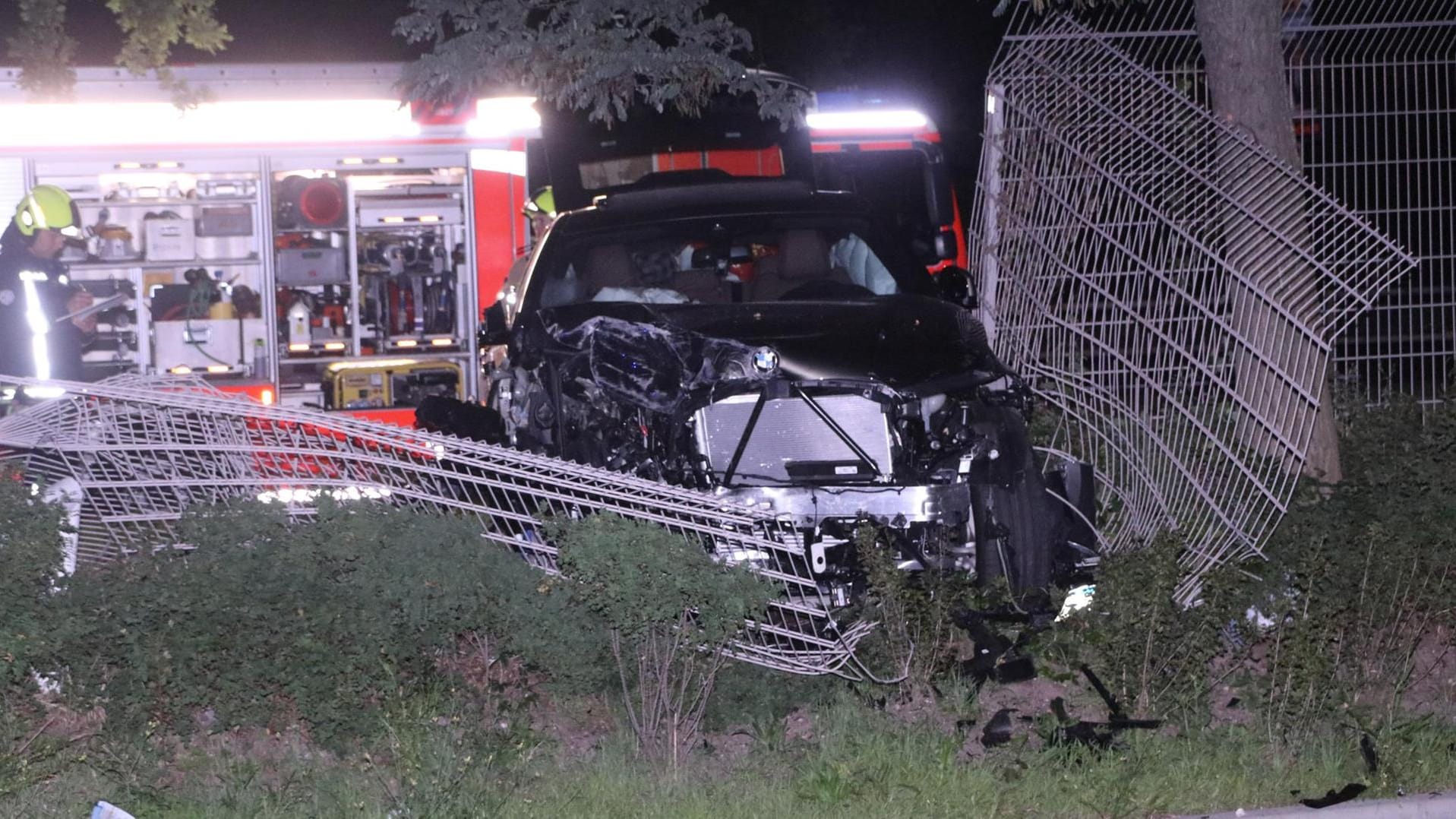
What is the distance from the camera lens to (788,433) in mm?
6773

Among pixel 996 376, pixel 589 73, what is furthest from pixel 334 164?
pixel 996 376

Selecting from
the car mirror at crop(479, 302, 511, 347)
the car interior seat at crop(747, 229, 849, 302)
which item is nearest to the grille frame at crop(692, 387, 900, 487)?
the car interior seat at crop(747, 229, 849, 302)

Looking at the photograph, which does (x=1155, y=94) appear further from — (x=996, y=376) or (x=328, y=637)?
(x=328, y=637)

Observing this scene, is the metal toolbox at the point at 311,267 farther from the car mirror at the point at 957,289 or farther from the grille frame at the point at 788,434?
the grille frame at the point at 788,434

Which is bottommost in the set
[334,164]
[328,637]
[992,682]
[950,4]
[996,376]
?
[992,682]

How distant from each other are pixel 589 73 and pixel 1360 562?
194 inches

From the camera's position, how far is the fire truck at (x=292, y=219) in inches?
456

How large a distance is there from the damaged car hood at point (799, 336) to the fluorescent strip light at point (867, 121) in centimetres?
738

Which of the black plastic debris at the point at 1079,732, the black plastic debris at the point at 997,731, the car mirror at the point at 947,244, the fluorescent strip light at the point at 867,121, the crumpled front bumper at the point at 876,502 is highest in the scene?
the fluorescent strip light at the point at 867,121

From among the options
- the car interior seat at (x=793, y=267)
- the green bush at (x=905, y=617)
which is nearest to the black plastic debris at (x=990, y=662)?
the green bush at (x=905, y=617)

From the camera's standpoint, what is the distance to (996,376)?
6.91 m

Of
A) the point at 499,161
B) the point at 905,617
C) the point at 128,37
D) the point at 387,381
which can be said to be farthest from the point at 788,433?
the point at 499,161

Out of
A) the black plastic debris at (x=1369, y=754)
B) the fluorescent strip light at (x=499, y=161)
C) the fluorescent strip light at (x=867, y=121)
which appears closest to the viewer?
the black plastic debris at (x=1369, y=754)

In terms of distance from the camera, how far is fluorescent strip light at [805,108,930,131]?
48.5 ft
